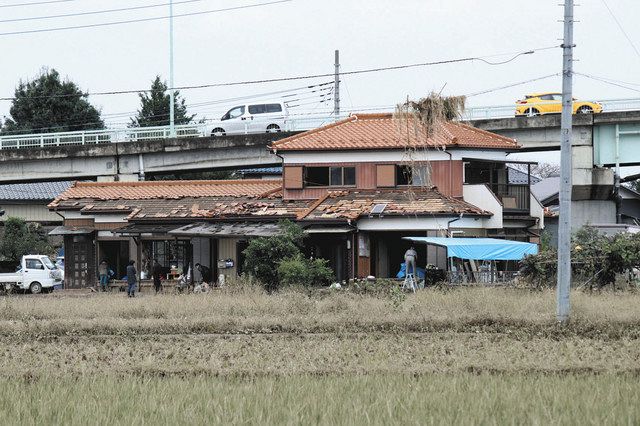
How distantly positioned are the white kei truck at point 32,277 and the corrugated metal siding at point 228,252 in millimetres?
6986

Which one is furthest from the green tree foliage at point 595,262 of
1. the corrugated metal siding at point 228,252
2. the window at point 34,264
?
the window at point 34,264

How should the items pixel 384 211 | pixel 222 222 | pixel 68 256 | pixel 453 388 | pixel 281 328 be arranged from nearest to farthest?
1. pixel 453 388
2. pixel 281 328
3. pixel 384 211
4. pixel 222 222
5. pixel 68 256

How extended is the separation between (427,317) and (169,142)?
84.2 feet

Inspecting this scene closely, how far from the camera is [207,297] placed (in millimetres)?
24719

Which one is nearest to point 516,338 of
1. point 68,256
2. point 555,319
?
point 555,319

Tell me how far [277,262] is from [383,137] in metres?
7.57

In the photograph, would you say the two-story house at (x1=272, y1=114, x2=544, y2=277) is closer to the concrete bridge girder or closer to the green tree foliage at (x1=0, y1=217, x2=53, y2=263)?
the concrete bridge girder

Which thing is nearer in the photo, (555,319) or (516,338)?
(516,338)

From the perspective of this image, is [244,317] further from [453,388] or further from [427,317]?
[453,388]

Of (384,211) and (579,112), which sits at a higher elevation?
(579,112)

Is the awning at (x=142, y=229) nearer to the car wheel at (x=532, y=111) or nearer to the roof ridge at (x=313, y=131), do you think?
the roof ridge at (x=313, y=131)

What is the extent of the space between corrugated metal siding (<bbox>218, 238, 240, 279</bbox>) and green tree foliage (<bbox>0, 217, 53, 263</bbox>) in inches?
468

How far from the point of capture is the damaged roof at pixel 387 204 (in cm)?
3231

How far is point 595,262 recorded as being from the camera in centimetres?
2594
